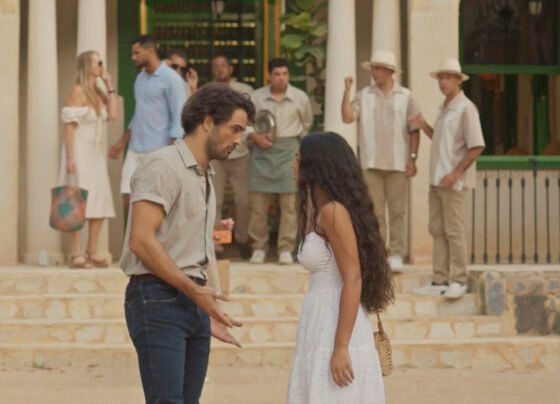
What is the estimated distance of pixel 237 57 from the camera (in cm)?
1666

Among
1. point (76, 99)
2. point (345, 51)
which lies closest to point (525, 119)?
point (345, 51)

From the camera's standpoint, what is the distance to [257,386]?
11125 millimetres

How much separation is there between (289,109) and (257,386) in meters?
4.24

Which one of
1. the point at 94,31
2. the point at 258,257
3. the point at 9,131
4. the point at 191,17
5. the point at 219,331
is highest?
the point at 191,17

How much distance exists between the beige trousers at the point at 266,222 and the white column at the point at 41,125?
5.91ft

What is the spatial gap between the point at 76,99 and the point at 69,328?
8.44ft

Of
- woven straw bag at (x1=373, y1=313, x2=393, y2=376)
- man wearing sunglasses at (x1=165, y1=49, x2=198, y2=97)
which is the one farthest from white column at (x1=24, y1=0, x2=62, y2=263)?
woven straw bag at (x1=373, y1=313, x2=393, y2=376)

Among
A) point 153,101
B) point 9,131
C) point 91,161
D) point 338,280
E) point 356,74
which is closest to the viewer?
point 338,280

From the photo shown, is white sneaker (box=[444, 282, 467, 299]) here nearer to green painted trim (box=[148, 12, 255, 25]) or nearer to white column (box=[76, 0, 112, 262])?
white column (box=[76, 0, 112, 262])

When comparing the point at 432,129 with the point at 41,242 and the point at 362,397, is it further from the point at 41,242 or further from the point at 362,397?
the point at 362,397

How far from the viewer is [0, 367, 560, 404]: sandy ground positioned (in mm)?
10594

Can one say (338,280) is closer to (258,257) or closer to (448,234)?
(448,234)

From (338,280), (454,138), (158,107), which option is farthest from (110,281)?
(338,280)

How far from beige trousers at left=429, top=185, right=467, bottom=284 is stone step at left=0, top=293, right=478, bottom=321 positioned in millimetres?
239
